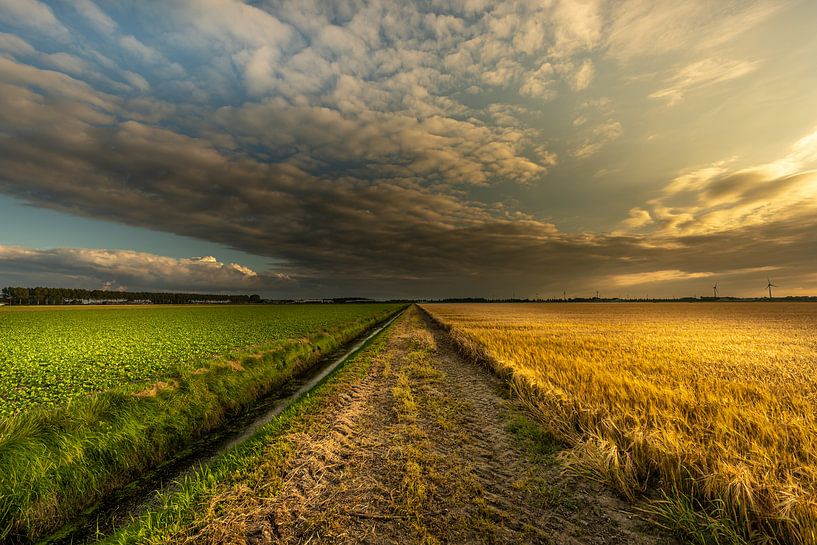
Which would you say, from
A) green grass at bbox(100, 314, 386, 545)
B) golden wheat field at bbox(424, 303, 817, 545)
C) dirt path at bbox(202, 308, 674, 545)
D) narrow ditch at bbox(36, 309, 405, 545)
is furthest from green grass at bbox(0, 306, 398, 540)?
golden wheat field at bbox(424, 303, 817, 545)

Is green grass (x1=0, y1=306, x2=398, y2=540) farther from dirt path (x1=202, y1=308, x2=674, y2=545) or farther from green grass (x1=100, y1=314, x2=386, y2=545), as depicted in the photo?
dirt path (x1=202, y1=308, x2=674, y2=545)

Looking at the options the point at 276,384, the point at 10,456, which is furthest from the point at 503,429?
the point at 276,384

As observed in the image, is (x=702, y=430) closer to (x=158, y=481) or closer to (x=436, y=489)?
(x=436, y=489)

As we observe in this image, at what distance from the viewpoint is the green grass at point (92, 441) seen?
6.13 meters

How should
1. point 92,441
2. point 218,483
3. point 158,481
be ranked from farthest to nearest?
point 92,441 < point 158,481 < point 218,483

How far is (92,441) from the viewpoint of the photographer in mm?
7781

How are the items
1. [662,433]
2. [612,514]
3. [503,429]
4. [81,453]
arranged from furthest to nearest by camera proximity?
[503,429] < [81,453] < [662,433] < [612,514]

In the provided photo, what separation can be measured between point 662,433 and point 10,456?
471 inches

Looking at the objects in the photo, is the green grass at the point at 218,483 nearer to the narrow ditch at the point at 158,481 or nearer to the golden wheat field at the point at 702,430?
the narrow ditch at the point at 158,481

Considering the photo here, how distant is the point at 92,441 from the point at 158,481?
178 centimetres

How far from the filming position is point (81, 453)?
736cm

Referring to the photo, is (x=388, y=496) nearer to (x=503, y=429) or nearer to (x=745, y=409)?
(x=503, y=429)

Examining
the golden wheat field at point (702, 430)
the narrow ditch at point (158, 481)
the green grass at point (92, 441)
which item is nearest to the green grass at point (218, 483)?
the narrow ditch at point (158, 481)

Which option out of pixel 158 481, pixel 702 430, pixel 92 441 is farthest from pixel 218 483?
pixel 702 430
